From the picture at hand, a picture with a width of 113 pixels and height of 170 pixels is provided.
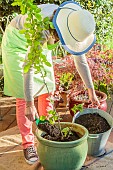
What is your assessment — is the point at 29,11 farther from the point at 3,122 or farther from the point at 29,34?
the point at 3,122

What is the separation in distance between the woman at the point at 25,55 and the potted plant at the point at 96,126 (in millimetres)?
102

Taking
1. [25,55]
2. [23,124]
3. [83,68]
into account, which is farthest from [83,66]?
[23,124]

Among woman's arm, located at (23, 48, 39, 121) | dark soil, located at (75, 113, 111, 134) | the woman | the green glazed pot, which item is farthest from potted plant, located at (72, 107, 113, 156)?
woman's arm, located at (23, 48, 39, 121)

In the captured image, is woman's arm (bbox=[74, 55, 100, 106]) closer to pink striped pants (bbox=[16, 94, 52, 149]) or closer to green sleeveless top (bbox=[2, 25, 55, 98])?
green sleeveless top (bbox=[2, 25, 55, 98])

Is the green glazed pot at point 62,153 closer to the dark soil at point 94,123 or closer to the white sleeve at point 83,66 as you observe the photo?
the dark soil at point 94,123

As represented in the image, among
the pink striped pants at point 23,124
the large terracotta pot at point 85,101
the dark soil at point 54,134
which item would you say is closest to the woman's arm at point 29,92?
the dark soil at point 54,134

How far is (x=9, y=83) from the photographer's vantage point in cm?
201

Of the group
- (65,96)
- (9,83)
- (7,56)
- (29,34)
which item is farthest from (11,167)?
(65,96)

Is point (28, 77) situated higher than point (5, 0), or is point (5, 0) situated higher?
point (5, 0)

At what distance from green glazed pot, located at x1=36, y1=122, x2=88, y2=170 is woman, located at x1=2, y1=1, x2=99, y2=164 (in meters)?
0.18

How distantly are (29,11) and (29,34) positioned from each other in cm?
12

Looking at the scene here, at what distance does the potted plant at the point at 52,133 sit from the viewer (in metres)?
1.50

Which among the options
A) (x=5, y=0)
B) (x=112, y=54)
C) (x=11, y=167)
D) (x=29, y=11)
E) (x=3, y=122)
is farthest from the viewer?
(x=5, y=0)

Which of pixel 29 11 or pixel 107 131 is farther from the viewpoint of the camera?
pixel 107 131
